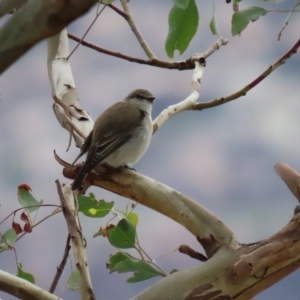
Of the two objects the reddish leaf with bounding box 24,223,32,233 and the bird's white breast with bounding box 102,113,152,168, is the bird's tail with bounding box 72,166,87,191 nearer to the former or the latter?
the reddish leaf with bounding box 24,223,32,233

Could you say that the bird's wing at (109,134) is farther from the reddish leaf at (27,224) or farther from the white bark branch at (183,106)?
the reddish leaf at (27,224)

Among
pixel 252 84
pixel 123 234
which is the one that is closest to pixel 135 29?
pixel 252 84

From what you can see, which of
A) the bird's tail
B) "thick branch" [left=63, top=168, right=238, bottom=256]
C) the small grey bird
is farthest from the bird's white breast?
"thick branch" [left=63, top=168, right=238, bottom=256]

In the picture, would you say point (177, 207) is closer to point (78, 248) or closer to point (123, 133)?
point (78, 248)

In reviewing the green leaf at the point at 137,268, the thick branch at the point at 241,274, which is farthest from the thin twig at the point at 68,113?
the thick branch at the point at 241,274

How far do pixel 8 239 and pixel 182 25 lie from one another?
1.98 feet

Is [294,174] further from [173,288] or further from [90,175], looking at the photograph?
[90,175]

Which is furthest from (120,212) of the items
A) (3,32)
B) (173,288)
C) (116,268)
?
(3,32)

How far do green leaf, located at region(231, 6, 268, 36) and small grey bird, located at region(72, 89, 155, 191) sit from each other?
0.66m

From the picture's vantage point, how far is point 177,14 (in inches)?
49.3

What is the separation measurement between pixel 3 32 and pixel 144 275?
2.81 feet

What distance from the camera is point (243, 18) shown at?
1.26 m

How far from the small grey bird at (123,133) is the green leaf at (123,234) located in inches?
19.3

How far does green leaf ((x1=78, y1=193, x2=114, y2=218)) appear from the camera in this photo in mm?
1385
